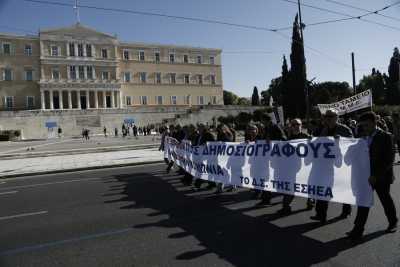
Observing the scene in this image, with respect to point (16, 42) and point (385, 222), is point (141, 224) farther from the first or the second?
point (16, 42)

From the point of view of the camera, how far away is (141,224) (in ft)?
21.8

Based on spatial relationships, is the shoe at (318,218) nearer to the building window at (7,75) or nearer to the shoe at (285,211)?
the shoe at (285,211)

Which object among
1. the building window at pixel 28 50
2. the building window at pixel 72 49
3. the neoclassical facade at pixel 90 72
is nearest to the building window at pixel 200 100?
the neoclassical facade at pixel 90 72

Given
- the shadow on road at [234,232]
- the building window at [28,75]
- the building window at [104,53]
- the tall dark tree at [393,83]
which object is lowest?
the shadow on road at [234,232]

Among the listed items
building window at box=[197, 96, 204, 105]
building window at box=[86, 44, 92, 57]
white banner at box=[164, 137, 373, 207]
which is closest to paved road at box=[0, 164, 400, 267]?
white banner at box=[164, 137, 373, 207]

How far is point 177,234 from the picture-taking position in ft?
19.6

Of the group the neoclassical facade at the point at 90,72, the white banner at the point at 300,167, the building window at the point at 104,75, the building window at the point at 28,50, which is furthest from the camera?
the building window at the point at 104,75

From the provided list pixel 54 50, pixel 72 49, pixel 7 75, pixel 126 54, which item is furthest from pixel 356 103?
pixel 7 75

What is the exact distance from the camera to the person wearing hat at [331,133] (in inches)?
248

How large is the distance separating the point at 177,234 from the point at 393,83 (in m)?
75.8

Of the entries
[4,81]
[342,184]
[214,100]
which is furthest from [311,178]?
[214,100]

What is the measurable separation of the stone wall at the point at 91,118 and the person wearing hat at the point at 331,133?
63110 millimetres

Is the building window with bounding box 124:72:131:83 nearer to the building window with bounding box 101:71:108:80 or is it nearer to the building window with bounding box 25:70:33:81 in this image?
the building window with bounding box 101:71:108:80

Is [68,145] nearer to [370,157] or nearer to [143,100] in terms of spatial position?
[370,157]
